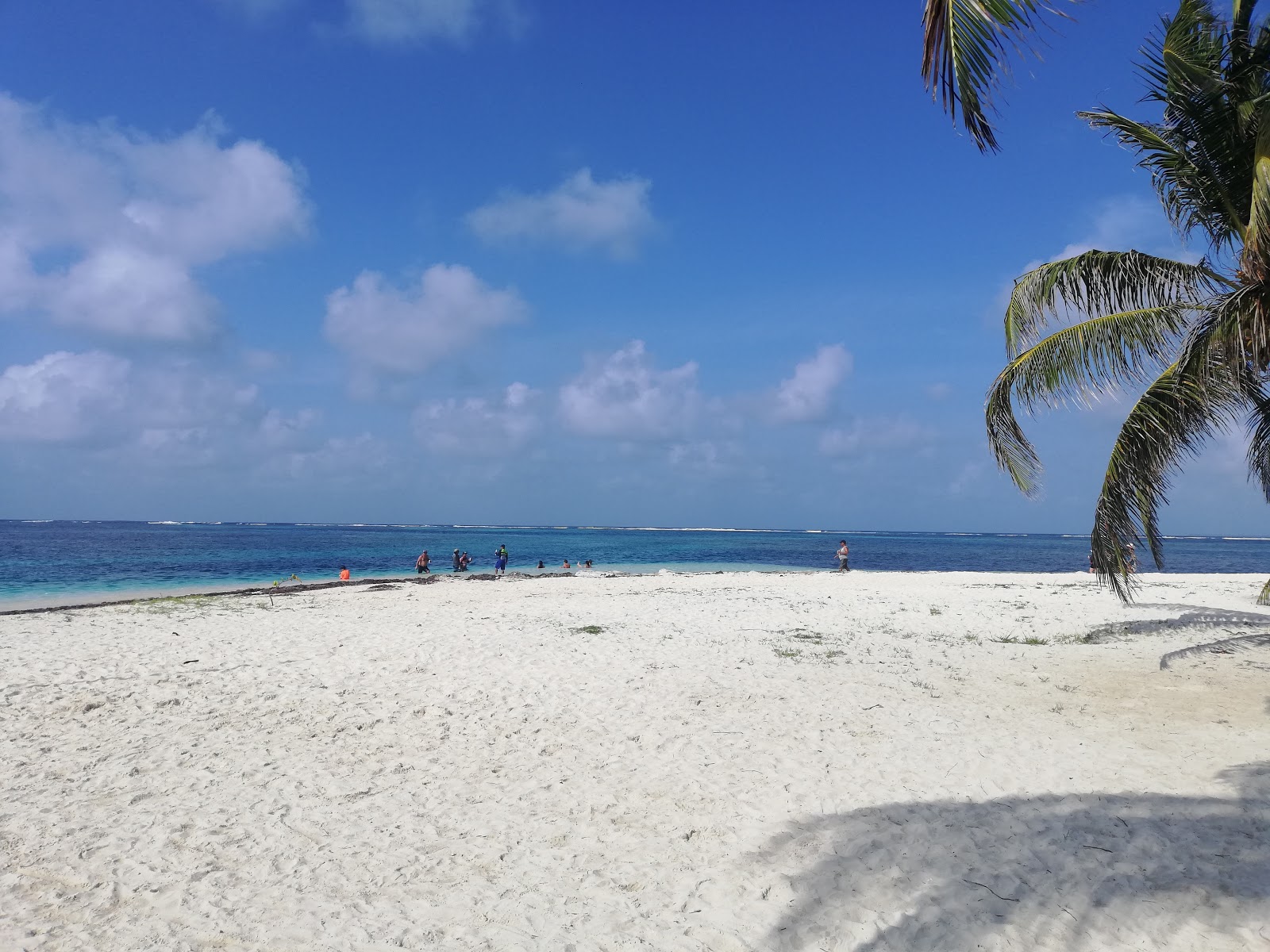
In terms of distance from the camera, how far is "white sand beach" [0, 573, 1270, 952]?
13.5 feet

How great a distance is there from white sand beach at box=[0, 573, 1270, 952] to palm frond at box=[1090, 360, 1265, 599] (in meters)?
1.93

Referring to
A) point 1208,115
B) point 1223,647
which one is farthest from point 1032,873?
point 1223,647

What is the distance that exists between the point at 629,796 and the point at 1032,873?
2891 millimetres

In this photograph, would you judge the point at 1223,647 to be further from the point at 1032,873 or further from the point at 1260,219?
the point at 1032,873

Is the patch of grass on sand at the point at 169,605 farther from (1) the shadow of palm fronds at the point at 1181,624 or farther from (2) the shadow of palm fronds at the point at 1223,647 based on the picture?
(1) the shadow of palm fronds at the point at 1181,624

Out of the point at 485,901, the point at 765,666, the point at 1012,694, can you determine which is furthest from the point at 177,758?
the point at 1012,694

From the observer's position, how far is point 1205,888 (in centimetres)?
421

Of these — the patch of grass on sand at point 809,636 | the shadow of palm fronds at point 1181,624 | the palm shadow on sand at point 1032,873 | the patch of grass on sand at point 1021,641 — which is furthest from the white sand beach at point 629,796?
the shadow of palm fronds at point 1181,624

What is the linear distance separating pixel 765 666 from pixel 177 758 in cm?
713

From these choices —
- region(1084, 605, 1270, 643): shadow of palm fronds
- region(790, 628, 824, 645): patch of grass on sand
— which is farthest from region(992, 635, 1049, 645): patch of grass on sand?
region(790, 628, 824, 645): patch of grass on sand

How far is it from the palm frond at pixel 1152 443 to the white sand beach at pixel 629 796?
1935 millimetres

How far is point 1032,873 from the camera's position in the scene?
4.49 meters

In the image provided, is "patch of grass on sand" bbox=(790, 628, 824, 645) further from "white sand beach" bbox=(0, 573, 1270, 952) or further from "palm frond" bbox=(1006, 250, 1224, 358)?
"palm frond" bbox=(1006, 250, 1224, 358)

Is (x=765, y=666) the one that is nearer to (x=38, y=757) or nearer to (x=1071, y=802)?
(x=1071, y=802)
